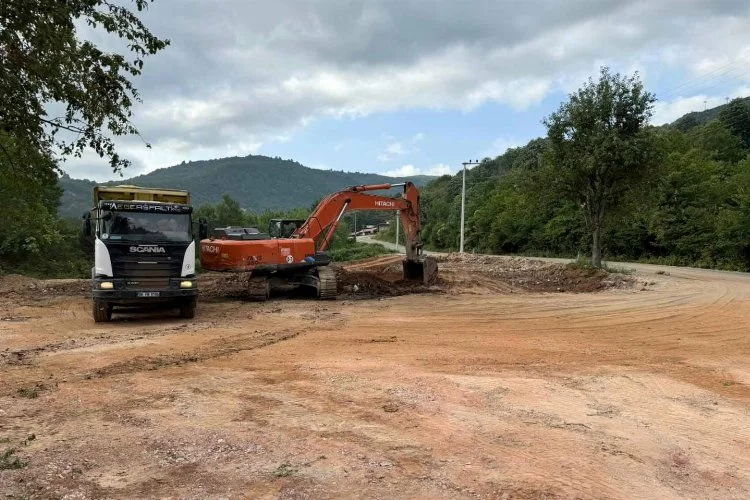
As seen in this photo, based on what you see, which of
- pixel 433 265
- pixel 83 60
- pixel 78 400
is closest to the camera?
pixel 83 60

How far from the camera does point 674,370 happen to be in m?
8.53

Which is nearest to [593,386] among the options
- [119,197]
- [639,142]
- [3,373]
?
[3,373]

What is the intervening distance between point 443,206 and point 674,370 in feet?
259

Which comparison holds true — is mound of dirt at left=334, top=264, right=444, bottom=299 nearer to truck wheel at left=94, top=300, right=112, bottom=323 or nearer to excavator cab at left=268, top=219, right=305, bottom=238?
excavator cab at left=268, top=219, right=305, bottom=238

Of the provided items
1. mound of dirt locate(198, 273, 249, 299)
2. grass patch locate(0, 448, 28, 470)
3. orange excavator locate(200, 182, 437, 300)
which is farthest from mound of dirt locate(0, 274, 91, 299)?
grass patch locate(0, 448, 28, 470)

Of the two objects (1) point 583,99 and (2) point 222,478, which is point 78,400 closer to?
(2) point 222,478

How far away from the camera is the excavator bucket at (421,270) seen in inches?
A: 792

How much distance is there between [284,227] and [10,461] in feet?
46.1

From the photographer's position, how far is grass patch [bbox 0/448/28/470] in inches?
179

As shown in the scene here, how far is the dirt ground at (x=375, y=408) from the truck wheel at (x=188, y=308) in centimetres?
33

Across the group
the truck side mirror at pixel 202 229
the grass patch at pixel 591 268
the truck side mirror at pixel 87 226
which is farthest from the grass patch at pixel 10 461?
the grass patch at pixel 591 268

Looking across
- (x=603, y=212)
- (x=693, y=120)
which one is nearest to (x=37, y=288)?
(x=603, y=212)

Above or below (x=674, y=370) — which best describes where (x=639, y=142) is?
above

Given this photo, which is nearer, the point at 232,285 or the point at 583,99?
the point at 232,285
